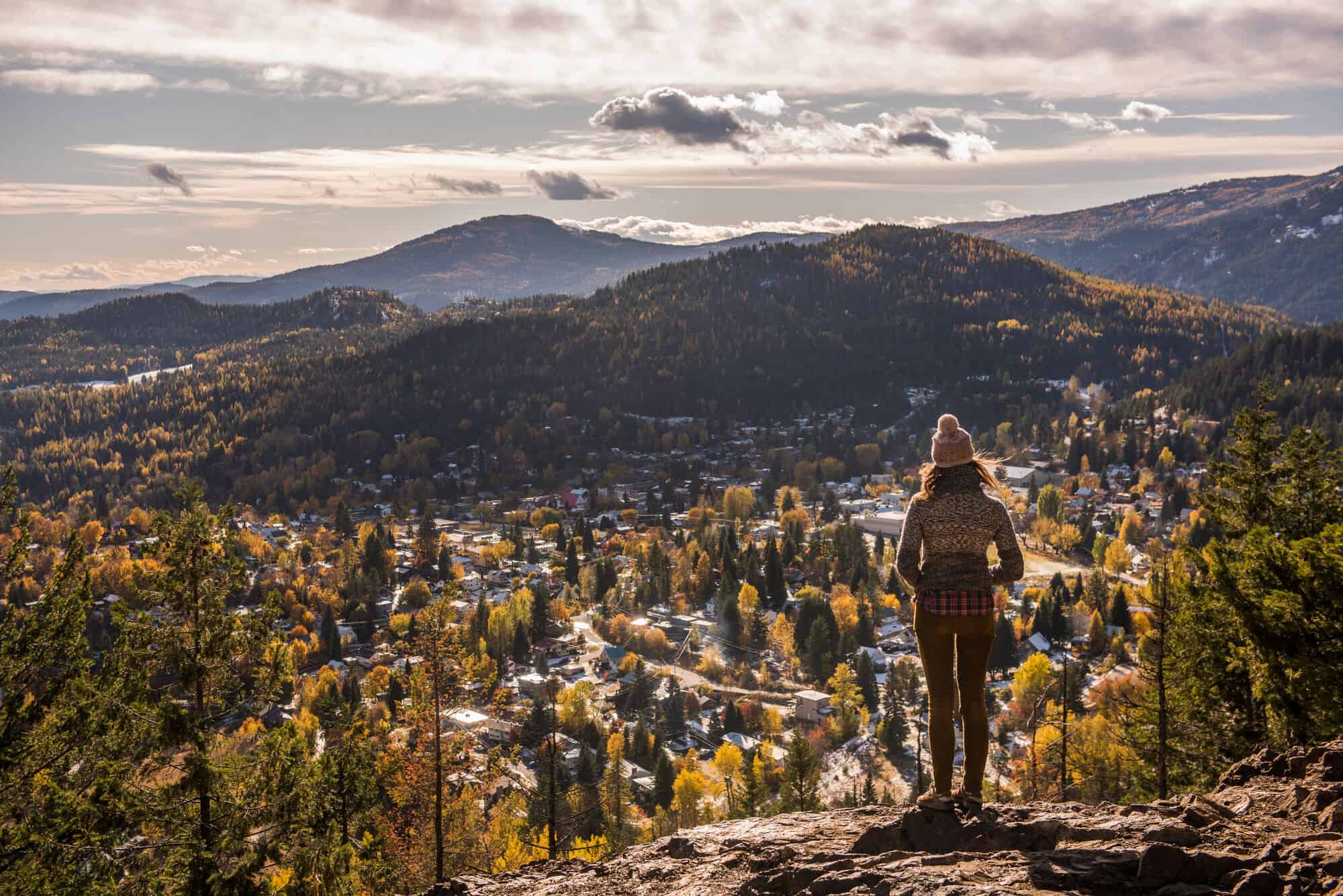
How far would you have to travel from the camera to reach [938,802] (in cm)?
981

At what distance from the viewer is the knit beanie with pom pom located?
9.49 metres

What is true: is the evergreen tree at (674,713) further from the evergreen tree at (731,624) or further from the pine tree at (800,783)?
the pine tree at (800,783)

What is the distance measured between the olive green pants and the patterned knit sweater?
389 millimetres

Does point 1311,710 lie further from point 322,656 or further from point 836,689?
point 322,656

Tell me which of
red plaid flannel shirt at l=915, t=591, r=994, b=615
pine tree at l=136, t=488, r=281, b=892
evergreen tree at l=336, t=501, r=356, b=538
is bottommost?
evergreen tree at l=336, t=501, r=356, b=538

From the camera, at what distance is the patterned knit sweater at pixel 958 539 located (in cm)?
942

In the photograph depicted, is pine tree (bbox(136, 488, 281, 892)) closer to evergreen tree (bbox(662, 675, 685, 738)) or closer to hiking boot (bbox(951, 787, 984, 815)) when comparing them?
hiking boot (bbox(951, 787, 984, 815))

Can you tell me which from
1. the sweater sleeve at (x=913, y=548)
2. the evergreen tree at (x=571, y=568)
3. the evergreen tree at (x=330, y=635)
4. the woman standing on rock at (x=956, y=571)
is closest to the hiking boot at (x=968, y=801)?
the woman standing on rock at (x=956, y=571)

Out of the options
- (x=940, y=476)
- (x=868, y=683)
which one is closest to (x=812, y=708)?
(x=868, y=683)

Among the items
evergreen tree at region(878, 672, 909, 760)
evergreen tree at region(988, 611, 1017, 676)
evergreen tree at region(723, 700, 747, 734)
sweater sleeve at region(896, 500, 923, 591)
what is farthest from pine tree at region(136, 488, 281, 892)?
evergreen tree at region(988, 611, 1017, 676)

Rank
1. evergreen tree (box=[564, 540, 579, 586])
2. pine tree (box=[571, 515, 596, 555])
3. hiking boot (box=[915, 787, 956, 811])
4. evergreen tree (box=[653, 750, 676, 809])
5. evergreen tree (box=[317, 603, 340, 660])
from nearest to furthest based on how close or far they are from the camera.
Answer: hiking boot (box=[915, 787, 956, 811]) < evergreen tree (box=[653, 750, 676, 809]) < evergreen tree (box=[317, 603, 340, 660]) < evergreen tree (box=[564, 540, 579, 586]) < pine tree (box=[571, 515, 596, 555])

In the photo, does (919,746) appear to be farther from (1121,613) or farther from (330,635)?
(330,635)

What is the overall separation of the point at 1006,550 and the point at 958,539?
533mm

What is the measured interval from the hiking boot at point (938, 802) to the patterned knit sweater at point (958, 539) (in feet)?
8.09
